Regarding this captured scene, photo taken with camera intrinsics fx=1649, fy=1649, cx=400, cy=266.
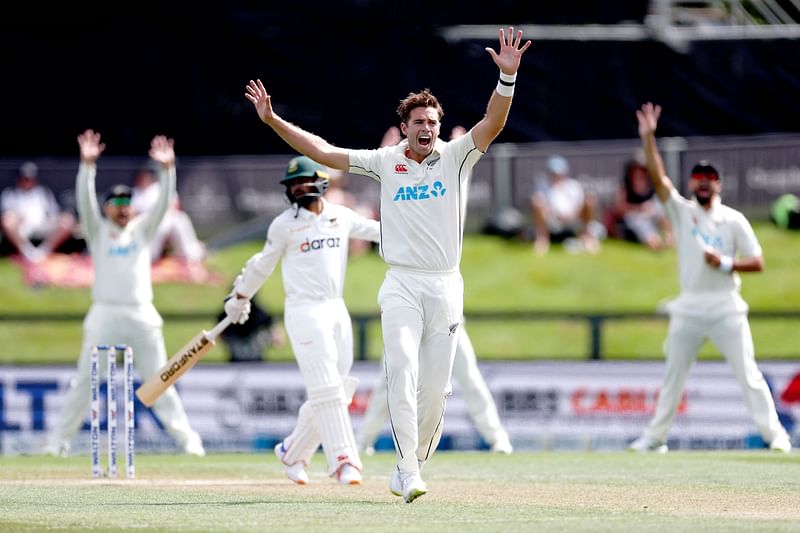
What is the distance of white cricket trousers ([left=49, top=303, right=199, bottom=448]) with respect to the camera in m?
13.7

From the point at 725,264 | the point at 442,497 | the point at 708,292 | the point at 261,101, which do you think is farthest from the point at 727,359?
the point at 261,101

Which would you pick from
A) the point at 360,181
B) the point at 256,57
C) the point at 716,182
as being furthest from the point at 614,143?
the point at 716,182

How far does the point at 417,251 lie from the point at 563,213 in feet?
42.4

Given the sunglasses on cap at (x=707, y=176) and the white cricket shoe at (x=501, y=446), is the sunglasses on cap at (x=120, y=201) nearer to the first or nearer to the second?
the white cricket shoe at (x=501, y=446)

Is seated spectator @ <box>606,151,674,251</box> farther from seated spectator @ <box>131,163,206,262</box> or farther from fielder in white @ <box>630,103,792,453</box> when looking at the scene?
fielder in white @ <box>630,103,792,453</box>

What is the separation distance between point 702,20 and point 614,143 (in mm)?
2197

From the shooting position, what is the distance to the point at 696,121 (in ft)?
73.7

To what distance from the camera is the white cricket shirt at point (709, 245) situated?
13305 millimetres

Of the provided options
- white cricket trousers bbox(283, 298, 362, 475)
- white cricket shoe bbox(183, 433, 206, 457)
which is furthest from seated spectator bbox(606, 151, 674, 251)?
white cricket trousers bbox(283, 298, 362, 475)

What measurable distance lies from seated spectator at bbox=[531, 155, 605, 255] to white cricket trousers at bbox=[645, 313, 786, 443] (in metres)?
8.18

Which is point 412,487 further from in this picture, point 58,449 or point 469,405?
point 58,449

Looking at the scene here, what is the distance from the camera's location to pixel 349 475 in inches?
409

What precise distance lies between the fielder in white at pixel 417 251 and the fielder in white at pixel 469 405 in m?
3.90

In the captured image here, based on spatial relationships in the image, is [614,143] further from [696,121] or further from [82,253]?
[82,253]
